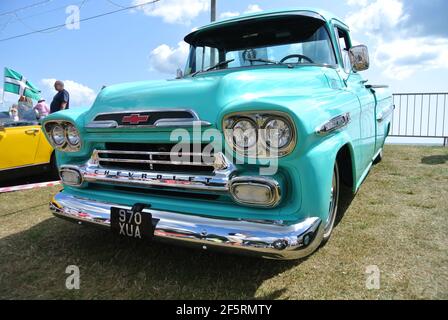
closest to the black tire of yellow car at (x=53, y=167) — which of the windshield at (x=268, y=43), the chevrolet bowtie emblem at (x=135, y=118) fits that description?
the windshield at (x=268, y=43)

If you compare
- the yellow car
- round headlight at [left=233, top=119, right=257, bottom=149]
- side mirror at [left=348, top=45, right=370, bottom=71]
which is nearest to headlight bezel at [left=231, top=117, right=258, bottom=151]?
round headlight at [left=233, top=119, right=257, bottom=149]

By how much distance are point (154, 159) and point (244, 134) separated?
0.66 m

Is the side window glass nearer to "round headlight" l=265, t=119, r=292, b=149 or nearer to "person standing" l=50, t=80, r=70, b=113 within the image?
"round headlight" l=265, t=119, r=292, b=149

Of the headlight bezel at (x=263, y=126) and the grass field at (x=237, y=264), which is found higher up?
the headlight bezel at (x=263, y=126)

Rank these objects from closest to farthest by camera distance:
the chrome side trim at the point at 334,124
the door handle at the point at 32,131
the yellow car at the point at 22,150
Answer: the chrome side trim at the point at 334,124
the yellow car at the point at 22,150
the door handle at the point at 32,131

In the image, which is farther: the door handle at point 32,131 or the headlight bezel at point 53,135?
the door handle at point 32,131

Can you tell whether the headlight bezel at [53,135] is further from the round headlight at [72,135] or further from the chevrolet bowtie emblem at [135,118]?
the chevrolet bowtie emblem at [135,118]

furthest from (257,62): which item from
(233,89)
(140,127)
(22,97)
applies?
(22,97)

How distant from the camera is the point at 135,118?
2.32 m

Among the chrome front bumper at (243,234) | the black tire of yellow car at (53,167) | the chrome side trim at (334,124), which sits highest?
the chrome side trim at (334,124)

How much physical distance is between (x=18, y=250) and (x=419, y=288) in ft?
9.35

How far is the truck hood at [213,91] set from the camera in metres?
2.13

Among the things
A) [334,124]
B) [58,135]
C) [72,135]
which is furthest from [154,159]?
[334,124]

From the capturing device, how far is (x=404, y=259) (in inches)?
98.0
